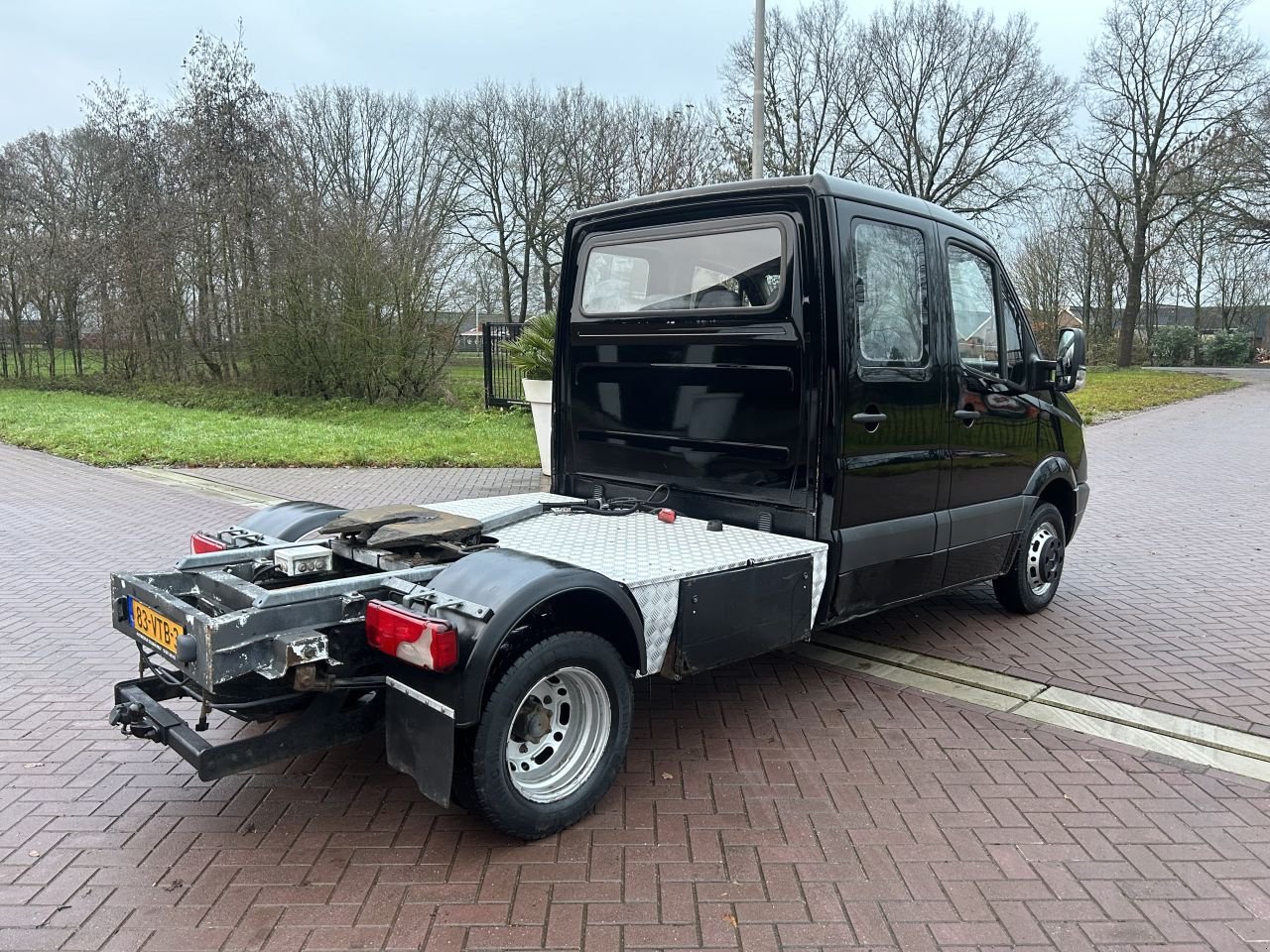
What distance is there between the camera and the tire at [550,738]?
111 inches

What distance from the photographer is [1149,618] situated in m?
5.67

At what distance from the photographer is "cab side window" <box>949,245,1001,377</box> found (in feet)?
15.4

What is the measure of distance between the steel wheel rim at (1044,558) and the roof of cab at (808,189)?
205 centimetres

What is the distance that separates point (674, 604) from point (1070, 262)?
41.5 m

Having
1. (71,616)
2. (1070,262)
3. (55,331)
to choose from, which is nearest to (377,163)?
(55,331)

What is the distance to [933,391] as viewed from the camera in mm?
4469

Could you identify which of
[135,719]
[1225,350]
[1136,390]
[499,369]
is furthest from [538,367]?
[1225,350]

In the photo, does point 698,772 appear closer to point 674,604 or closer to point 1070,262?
point 674,604

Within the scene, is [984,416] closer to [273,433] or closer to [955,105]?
[273,433]

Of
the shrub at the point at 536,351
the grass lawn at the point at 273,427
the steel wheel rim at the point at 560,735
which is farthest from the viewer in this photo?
the grass lawn at the point at 273,427

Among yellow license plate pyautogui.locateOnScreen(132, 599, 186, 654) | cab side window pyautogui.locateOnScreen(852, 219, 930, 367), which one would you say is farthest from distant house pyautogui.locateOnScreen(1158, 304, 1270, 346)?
yellow license plate pyautogui.locateOnScreen(132, 599, 186, 654)

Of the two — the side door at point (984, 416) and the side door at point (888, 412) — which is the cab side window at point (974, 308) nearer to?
the side door at point (984, 416)

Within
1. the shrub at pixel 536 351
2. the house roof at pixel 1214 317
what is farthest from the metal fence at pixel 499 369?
the house roof at pixel 1214 317

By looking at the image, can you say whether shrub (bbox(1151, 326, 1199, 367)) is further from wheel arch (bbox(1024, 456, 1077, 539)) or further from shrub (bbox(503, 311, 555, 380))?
wheel arch (bbox(1024, 456, 1077, 539))
